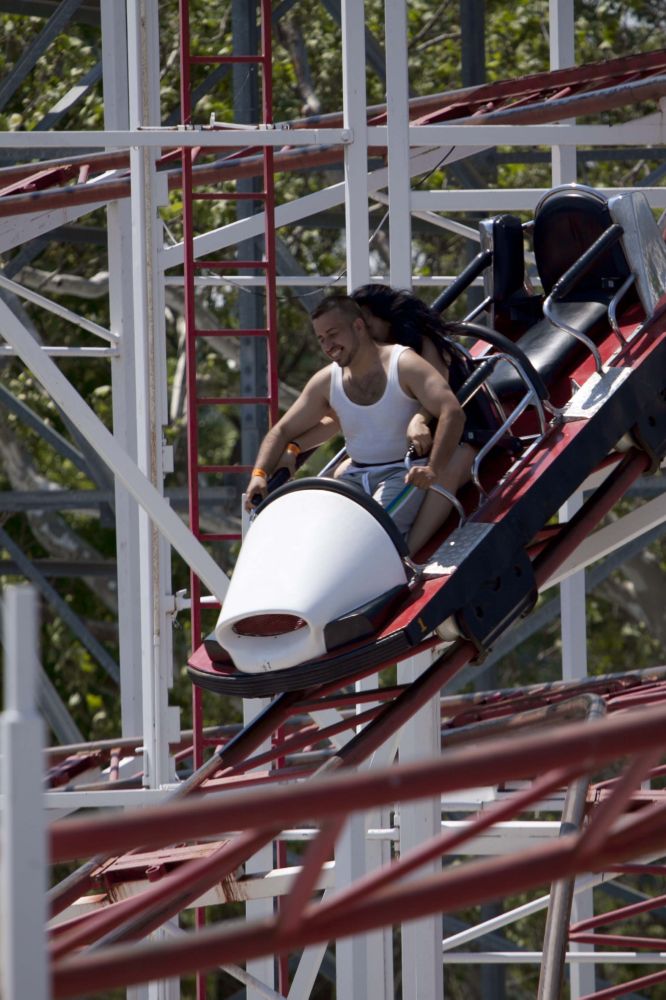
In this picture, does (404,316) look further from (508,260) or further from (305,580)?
(305,580)

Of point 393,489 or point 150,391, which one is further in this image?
point 150,391

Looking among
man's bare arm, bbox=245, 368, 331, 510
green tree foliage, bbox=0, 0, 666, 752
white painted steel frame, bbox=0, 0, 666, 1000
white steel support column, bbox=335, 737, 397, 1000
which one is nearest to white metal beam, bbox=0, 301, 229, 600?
white painted steel frame, bbox=0, 0, 666, 1000

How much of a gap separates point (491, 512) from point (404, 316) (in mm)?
718

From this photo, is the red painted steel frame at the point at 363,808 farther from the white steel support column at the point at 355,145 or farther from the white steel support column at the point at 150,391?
the white steel support column at the point at 150,391

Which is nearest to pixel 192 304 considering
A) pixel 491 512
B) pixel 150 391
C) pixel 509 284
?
pixel 150 391

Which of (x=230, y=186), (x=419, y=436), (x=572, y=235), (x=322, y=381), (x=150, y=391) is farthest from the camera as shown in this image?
(x=230, y=186)

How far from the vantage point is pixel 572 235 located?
18.1 feet

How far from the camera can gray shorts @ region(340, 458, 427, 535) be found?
455 cm

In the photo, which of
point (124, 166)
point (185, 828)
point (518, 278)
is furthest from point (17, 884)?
point (124, 166)

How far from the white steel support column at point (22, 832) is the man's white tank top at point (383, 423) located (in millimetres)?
2808

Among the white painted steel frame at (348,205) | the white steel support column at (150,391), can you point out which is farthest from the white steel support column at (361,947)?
the white steel support column at (150,391)

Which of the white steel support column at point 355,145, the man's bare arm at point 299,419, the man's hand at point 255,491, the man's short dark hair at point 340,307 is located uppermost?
the white steel support column at point 355,145

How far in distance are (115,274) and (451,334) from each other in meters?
2.84

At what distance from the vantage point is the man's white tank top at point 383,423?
468 cm
